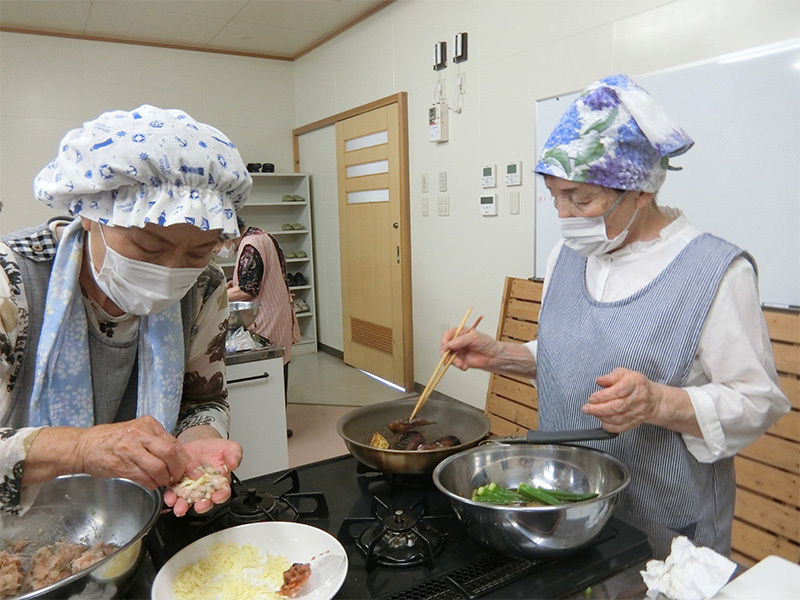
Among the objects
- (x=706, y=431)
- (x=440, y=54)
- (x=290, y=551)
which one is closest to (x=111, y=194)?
(x=290, y=551)

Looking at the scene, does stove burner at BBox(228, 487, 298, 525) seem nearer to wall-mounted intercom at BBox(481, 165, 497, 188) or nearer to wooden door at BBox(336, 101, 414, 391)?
wall-mounted intercom at BBox(481, 165, 497, 188)

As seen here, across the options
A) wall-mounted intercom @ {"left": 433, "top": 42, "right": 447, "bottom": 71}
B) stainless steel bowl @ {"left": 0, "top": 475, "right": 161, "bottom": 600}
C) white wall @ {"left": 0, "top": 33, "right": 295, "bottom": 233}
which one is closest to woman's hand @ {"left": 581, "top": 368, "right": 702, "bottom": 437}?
stainless steel bowl @ {"left": 0, "top": 475, "right": 161, "bottom": 600}

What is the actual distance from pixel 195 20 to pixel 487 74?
283cm

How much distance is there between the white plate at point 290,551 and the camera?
2.73ft

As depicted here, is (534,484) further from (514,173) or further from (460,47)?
(460,47)

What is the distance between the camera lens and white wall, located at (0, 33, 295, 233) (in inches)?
203

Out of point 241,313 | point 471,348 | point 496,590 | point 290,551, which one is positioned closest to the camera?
point 496,590

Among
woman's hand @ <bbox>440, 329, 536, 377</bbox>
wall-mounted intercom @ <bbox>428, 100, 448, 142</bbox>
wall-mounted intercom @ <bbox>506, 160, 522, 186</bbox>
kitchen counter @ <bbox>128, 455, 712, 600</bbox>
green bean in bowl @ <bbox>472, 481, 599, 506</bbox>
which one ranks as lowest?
kitchen counter @ <bbox>128, 455, 712, 600</bbox>

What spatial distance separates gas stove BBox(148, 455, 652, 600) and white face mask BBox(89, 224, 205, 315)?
404 millimetres

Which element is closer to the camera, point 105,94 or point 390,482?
point 390,482

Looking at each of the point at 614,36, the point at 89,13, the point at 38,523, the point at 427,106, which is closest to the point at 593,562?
the point at 38,523

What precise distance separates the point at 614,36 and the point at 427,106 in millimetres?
1652

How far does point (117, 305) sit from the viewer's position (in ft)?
4.01

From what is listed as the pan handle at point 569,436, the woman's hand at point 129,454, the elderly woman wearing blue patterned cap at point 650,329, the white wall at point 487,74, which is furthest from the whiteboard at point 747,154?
the woman's hand at point 129,454
